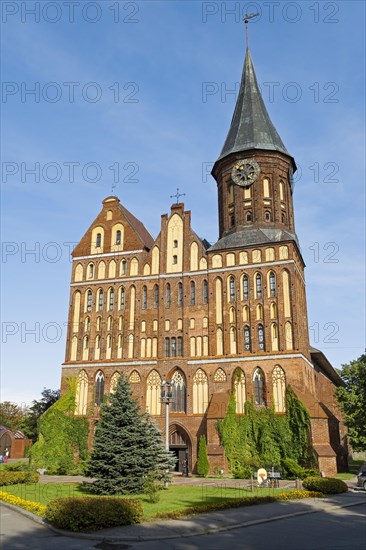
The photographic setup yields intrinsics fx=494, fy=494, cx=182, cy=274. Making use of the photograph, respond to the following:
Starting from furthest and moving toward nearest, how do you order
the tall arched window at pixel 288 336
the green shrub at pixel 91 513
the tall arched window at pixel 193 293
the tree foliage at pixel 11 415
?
the tree foliage at pixel 11 415, the tall arched window at pixel 193 293, the tall arched window at pixel 288 336, the green shrub at pixel 91 513

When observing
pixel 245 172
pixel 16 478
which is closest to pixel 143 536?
pixel 16 478

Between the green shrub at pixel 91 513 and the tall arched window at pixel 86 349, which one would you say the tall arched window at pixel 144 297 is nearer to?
the tall arched window at pixel 86 349

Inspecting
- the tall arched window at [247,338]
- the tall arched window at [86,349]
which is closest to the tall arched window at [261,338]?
the tall arched window at [247,338]

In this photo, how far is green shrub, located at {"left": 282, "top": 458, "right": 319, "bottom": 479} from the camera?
30.0m

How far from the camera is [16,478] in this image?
26.4 m

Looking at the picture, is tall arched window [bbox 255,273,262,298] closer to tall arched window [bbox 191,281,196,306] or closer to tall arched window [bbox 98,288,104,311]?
tall arched window [bbox 191,281,196,306]

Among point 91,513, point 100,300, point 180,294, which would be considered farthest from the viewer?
point 100,300

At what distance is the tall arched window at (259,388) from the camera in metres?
35.8

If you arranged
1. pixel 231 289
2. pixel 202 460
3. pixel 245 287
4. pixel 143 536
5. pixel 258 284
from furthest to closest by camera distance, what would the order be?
1. pixel 231 289
2. pixel 245 287
3. pixel 258 284
4. pixel 202 460
5. pixel 143 536

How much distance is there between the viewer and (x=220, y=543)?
13391 millimetres

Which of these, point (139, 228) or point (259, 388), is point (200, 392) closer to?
point (259, 388)

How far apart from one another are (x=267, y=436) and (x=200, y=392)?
6062 mm

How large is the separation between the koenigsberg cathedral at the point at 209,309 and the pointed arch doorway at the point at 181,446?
11 cm

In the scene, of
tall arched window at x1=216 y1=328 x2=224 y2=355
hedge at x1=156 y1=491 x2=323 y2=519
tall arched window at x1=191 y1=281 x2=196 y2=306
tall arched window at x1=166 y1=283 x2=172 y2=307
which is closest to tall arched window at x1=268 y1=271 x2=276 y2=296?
tall arched window at x1=216 y1=328 x2=224 y2=355
